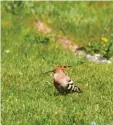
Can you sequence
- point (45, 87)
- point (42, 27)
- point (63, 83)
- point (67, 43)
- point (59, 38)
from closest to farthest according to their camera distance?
point (63, 83), point (45, 87), point (67, 43), point (59, 38), point (42, 27)

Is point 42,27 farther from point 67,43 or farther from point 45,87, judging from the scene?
point 45,87

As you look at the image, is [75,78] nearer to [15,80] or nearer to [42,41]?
[15,80]

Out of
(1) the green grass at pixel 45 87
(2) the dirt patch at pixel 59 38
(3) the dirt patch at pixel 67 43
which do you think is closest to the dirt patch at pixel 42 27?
(2) the dirt patch at pixel 59 38

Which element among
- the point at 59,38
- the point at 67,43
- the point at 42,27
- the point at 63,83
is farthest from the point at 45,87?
the point at 42,27

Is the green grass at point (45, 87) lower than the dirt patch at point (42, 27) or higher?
→ lower

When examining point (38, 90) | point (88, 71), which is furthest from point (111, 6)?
point (38, 90)

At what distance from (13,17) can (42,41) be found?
10.5 ft

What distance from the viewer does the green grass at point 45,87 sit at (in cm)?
1111

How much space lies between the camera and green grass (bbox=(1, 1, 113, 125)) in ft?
36.4

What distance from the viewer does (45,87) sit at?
1387 centimetres

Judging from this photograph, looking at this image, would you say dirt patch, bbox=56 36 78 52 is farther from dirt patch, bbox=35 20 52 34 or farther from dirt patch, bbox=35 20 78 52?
dirt patch, bbox=35 20 52 34

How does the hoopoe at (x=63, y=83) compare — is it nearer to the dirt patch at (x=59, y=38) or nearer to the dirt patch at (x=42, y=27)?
the dirt patch at (x=59, y=38)

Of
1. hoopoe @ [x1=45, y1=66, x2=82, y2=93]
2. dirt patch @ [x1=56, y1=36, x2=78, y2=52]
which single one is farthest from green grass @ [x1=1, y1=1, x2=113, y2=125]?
dirt patch @ [x1=56, y1=36, x2=78, y2=52]

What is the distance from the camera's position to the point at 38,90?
1362 centimetres
